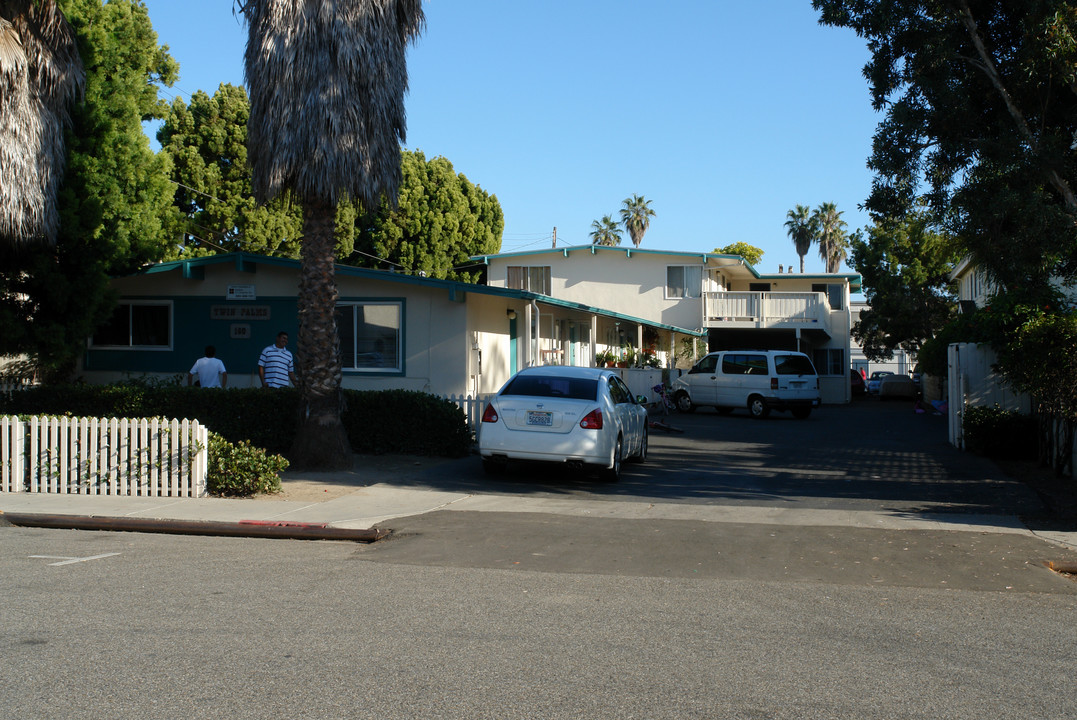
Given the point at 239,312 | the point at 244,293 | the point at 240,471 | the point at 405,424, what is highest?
the point at 244,293

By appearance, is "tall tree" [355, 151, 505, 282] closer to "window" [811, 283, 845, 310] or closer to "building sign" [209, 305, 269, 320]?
"window" [811, 283, 845, 310]

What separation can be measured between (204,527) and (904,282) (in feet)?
125

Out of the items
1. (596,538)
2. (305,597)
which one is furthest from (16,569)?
(596,538)

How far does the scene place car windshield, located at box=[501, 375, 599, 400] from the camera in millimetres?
12656

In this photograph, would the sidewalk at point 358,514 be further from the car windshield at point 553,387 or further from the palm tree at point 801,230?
the palm tree at point 801,230

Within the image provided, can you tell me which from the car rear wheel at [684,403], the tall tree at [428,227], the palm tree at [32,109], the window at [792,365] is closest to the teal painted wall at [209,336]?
the palm tree at [32,109]

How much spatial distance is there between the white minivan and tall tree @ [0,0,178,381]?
56.4ft

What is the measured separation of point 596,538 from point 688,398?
2043 centimetres

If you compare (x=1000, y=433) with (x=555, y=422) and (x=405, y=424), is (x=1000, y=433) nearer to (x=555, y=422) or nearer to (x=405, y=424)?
(x=555, y=422)

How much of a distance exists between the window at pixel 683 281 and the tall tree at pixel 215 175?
14.3m

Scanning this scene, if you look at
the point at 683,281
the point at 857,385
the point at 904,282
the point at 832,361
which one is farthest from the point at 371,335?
the point at 857,385

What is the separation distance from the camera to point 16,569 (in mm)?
7301

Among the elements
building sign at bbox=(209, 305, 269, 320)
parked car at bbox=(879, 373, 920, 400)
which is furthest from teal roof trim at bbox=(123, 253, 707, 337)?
parked car at bbox=(879, 373, 920, 400)

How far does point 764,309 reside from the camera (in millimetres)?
36781
